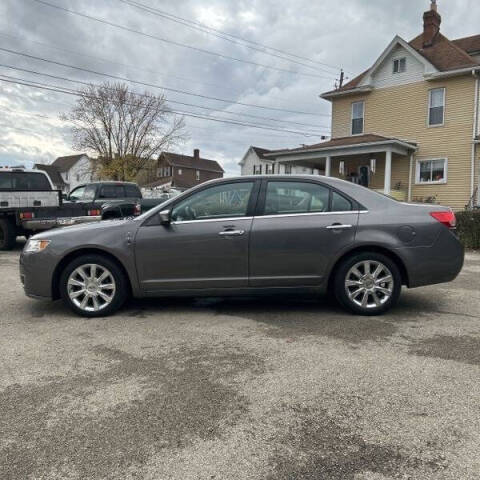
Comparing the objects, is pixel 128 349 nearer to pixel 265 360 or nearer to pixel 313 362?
pixel 265 360

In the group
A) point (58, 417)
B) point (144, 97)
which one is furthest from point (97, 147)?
point (58, 417)

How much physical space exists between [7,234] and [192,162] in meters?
56.2

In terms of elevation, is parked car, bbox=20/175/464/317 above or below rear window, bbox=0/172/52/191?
below

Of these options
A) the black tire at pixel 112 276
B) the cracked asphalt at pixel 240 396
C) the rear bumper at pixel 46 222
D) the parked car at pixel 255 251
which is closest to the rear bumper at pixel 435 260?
the parked car at pixel 255 251

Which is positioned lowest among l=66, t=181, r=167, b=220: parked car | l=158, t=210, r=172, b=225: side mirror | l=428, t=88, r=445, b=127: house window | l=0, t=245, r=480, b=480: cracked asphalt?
l=0, t=245, r=480, b=480: cracked asphalt

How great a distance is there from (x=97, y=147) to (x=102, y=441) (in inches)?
1485

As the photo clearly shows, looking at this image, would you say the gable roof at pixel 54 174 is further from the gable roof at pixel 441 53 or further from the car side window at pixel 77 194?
the car side window at pixel 77 194

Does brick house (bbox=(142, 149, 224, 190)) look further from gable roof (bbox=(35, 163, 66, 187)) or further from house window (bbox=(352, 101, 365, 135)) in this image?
house window (bbox=(352, 101, 365, 135))

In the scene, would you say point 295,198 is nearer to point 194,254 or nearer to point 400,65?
point 194,254

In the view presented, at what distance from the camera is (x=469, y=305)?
18.9 feet

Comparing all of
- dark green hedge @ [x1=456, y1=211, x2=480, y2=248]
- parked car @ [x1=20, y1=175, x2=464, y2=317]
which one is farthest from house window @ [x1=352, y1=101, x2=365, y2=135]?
parked car @ [x1=20, y1=175, x2=464, y2=317]

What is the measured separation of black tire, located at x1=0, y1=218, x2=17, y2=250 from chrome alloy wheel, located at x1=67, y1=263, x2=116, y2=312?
7134 mm

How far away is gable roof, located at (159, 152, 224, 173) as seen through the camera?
206 ft

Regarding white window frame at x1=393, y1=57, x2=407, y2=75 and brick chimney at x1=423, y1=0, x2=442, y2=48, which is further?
brick chimney at x1=423, y1=0, x2=442, y2=48
